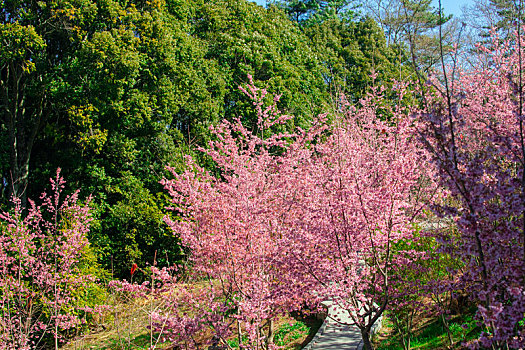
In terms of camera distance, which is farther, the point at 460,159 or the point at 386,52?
the point at 386,52

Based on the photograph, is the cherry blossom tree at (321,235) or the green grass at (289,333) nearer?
the cherry blossom tree at (321,235)

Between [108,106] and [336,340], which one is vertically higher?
[108,106]

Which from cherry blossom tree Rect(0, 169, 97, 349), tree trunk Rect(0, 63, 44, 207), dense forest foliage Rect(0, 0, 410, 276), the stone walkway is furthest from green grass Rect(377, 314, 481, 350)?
tree trunk Rect(0, 63, 44, 207)

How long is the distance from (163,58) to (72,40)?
235 cm

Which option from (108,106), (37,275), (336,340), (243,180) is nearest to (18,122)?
(108,106)

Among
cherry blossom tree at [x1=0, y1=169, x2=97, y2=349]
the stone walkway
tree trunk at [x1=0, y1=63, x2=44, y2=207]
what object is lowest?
the stone walkway

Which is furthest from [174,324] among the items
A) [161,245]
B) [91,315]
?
[161,245]

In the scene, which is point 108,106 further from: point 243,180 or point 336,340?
point 336,340

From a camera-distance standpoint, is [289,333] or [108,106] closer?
[289,333]

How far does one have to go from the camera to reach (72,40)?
10.9 m

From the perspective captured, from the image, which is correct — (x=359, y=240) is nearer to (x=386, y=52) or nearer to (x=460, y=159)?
(x=460, y=159)

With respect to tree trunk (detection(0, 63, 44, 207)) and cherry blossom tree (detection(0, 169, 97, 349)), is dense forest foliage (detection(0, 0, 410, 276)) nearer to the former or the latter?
tree trunk (detection(0, 63, 44, 207))

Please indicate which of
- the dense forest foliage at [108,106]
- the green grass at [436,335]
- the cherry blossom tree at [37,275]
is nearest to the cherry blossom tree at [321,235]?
the green grass at [436,335]

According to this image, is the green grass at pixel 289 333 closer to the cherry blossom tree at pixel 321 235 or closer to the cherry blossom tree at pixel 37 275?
the cherry blossom tree at pixel 321 235
